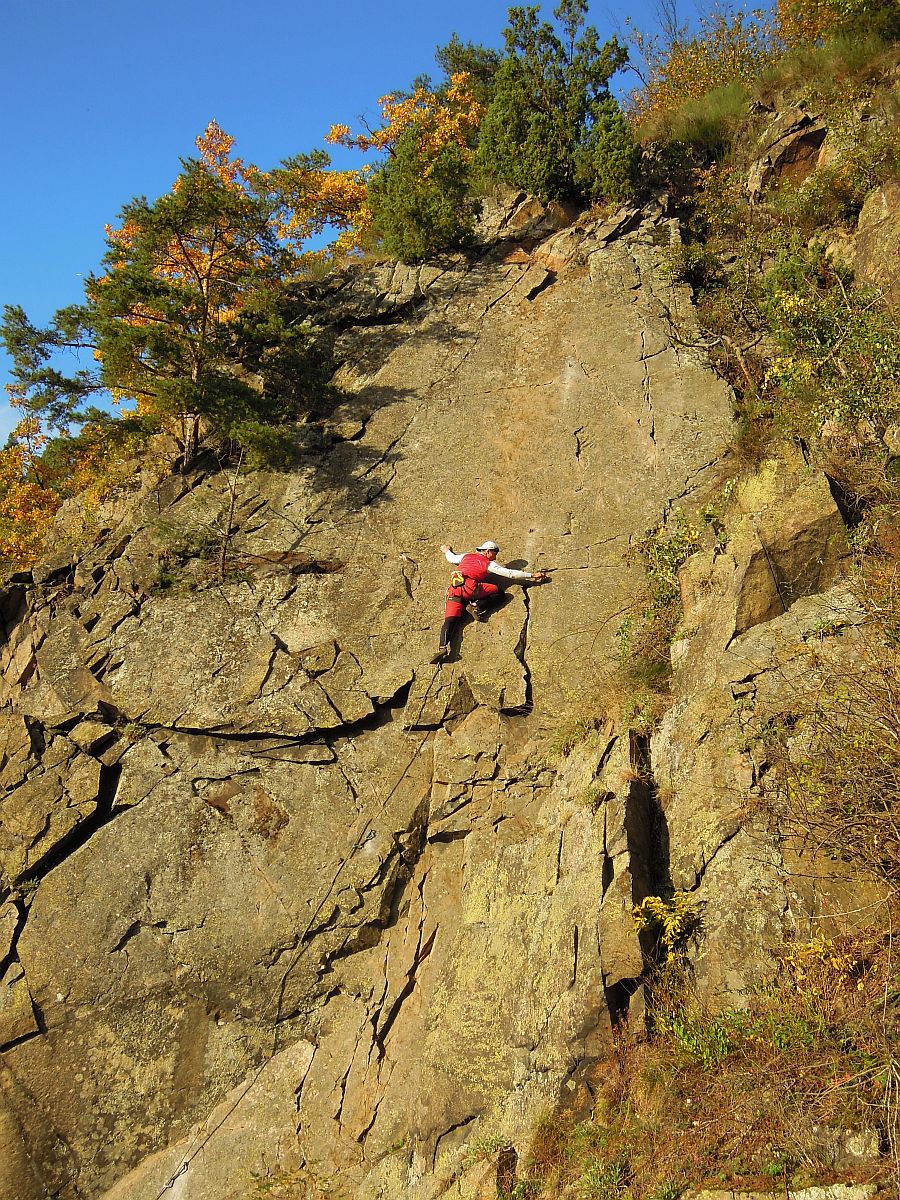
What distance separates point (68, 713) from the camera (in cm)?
1214

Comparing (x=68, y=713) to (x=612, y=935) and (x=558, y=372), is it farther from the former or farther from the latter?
(x=558, y=372)

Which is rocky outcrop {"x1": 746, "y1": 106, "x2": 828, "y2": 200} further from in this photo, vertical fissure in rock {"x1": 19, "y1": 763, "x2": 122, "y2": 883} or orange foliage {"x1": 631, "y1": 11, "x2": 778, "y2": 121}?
vertical fissure in rock {"x1": 19, "y1": 763, "x2": 122, "y2": 883}

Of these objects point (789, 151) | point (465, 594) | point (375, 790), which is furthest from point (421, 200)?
point (375, 790)

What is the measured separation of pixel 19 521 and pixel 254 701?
42.6 feet

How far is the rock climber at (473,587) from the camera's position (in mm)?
11680

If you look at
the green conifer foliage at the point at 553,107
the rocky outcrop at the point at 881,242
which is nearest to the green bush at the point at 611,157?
the green conifer foliage at the point at 553,107

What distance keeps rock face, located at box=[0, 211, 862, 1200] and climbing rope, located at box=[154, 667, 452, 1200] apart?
35 millimetres

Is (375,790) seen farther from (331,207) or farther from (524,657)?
(331,207)

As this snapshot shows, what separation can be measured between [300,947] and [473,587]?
5318 mm

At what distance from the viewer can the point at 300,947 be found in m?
10.3

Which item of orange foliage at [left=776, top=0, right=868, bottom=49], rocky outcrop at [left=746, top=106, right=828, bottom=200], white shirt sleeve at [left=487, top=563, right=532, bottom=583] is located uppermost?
orange foliage at [left=776, top=0, right=868, bottom=49]

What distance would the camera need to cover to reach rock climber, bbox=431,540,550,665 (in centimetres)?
1168

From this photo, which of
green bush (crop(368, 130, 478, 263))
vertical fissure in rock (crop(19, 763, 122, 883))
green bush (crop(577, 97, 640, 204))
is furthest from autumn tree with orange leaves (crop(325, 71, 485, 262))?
vertical fissure in rock (crop(19, 763, 122, 883))

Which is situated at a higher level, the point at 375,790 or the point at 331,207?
the point at 331,207
